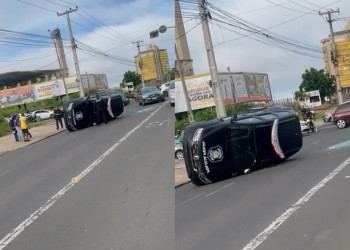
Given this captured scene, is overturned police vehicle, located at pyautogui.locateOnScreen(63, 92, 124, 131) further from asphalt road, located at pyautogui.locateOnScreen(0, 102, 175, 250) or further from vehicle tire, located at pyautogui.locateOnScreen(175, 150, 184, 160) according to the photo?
vehicle tire, located at pyautogui.locateOnScreen(175, 150, 184, 160)

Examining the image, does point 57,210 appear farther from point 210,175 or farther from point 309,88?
point 309,88

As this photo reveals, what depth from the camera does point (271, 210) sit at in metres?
8.69

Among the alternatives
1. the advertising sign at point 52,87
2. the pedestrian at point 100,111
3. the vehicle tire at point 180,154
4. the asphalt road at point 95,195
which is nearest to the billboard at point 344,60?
the advertising sign at point 52,87

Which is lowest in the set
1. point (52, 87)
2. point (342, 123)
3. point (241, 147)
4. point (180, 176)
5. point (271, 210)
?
point (342, 123)

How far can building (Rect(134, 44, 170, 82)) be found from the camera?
15.0 feet

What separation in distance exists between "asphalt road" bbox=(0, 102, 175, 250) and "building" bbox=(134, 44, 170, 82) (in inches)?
34.7

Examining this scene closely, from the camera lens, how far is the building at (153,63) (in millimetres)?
4563

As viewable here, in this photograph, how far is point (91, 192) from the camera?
908cm

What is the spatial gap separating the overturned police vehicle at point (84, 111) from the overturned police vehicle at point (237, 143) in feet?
24.2

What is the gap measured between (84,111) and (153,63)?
14.5 m

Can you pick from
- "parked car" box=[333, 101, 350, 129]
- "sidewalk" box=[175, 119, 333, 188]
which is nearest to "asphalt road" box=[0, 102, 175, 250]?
"sidewalk" box=[175, 119, 333, 188]

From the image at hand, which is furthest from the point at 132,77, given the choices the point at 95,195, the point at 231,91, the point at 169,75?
the point at 231,91

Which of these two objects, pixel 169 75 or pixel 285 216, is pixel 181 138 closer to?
pixel 285 216

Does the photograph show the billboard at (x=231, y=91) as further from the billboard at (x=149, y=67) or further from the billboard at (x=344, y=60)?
the billboard at (x=344, y=60)
